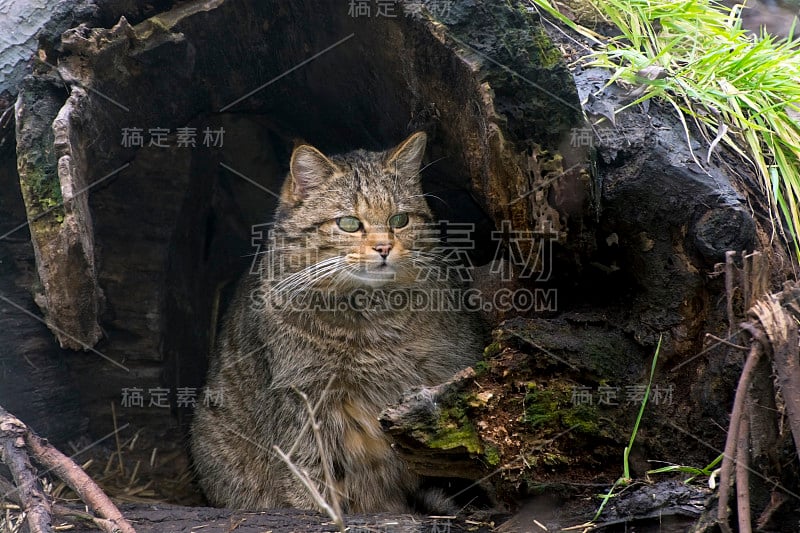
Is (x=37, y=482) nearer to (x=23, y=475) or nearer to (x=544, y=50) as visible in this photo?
(x=23, y=475)

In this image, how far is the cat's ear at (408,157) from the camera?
142 inches

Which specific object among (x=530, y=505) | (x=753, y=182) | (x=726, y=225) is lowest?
(x=530, y=505)

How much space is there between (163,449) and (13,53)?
2.55 meters

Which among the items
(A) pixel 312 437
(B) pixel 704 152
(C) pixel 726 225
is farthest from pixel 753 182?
(A) pixel 312 437

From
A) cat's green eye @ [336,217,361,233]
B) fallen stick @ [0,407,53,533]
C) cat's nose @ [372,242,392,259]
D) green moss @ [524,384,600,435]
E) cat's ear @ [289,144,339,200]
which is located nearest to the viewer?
fallen stick @ [0,407,53,533]

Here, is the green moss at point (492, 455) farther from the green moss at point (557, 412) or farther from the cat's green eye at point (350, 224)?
the cat's green eye at point (350, 224)

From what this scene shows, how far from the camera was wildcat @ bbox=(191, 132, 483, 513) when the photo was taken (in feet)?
11.5

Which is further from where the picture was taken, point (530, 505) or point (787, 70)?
point (787, 70)

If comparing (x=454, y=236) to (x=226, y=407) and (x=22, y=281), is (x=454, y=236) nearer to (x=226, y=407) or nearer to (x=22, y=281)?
(x=226, y=407)

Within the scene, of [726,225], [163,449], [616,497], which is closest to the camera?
[616,497]

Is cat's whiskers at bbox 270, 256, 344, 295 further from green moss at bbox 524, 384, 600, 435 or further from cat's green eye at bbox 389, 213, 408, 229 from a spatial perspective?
green moss at bbox 524, 384, 600, 435

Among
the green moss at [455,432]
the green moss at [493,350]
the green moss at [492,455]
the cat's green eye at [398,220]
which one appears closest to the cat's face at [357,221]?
the cat's green eye at [398,220]

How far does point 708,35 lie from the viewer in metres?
3.99

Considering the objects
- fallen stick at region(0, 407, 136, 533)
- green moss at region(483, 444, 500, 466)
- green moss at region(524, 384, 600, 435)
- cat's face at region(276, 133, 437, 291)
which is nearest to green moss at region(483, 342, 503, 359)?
green moss at region(524, 384, 600, 435)
